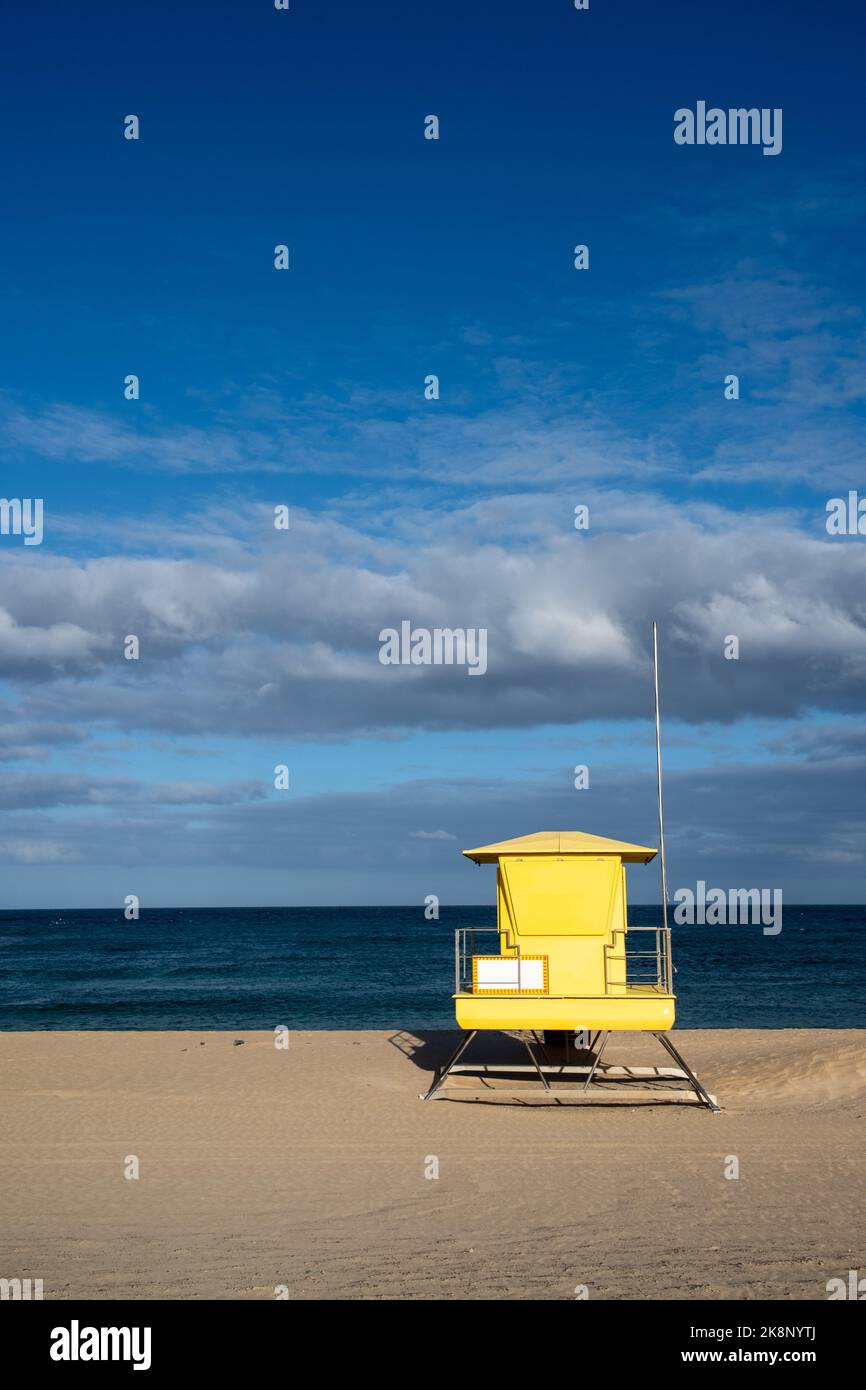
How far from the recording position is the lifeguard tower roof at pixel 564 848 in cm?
1788

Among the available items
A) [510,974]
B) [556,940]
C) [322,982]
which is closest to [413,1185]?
[510,974]

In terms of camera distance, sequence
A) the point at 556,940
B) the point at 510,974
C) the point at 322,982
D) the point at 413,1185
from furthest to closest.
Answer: the point at 322,982 → the point at 556,940 → the point at 510,974 → the point at 413,1185

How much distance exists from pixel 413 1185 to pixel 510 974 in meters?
5.17

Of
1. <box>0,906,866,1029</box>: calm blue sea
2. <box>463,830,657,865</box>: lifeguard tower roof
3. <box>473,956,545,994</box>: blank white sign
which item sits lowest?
<box>0,906,866,1029</box>: calm blue sea

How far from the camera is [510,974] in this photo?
1720 cm

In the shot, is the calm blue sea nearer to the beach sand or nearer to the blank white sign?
the beach sand

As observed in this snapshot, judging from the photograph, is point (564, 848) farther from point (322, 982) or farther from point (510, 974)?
point (322, 982)

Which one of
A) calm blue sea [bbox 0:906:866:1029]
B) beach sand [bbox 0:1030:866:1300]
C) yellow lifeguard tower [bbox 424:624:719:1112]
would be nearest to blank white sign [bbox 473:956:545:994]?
yellow lifeguard tower [bbox 424:624:719:1112]

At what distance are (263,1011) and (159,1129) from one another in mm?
26223

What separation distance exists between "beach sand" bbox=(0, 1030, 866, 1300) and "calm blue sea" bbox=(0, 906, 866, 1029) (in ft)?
55.3

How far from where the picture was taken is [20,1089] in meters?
20.1

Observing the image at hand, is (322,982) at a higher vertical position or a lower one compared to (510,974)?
lower

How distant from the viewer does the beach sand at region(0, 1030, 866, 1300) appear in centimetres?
858
